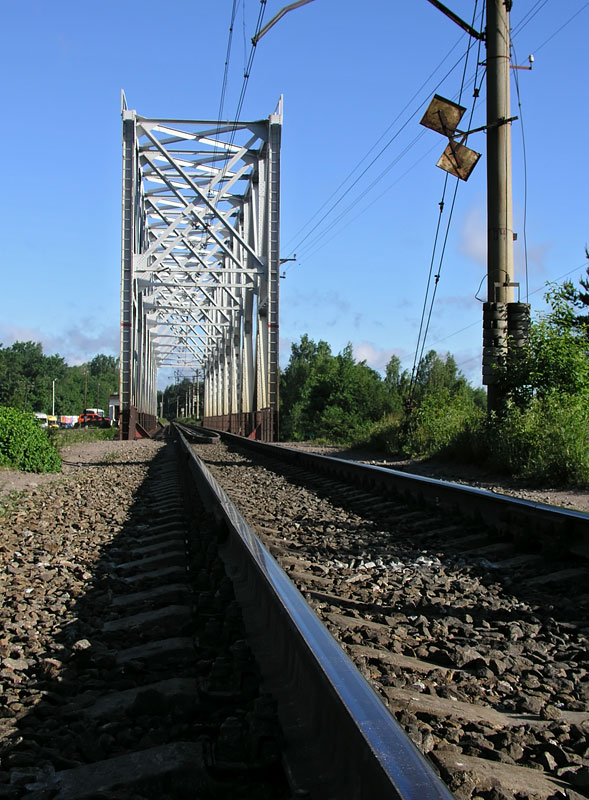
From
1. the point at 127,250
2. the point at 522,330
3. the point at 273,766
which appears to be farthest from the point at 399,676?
the point at 127,250

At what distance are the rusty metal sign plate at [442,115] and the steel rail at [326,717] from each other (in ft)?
36.5

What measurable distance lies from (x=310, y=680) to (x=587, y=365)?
10.7 m

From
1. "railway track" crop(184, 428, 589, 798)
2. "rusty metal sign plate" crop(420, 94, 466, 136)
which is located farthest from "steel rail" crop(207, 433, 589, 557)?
"rusty metal sign plate" crop(420, 94, 466, 136)

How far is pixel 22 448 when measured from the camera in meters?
11.9

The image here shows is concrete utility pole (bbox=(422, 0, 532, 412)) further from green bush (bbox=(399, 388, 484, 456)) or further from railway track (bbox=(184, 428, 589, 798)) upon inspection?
railway track (bbox=(184, 428, 589, 798))

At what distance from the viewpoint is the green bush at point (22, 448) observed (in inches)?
462

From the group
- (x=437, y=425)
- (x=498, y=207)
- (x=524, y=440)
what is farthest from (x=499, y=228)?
(x=437, y=425)

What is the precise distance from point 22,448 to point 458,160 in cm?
831

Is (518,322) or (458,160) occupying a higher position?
(458,160)

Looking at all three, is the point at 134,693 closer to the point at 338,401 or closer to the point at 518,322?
the point at 518,322

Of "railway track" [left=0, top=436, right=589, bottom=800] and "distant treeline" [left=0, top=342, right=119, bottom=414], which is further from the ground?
"distant treeline" [left=0, top=342, right=119, bottom=414]

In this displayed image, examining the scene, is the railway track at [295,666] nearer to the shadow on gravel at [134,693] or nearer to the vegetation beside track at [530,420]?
the shadow on gravel at [134,693]

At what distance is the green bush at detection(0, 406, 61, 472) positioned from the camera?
462 inches

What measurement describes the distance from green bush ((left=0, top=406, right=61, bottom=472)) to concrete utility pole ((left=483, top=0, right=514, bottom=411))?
22.6 feet
